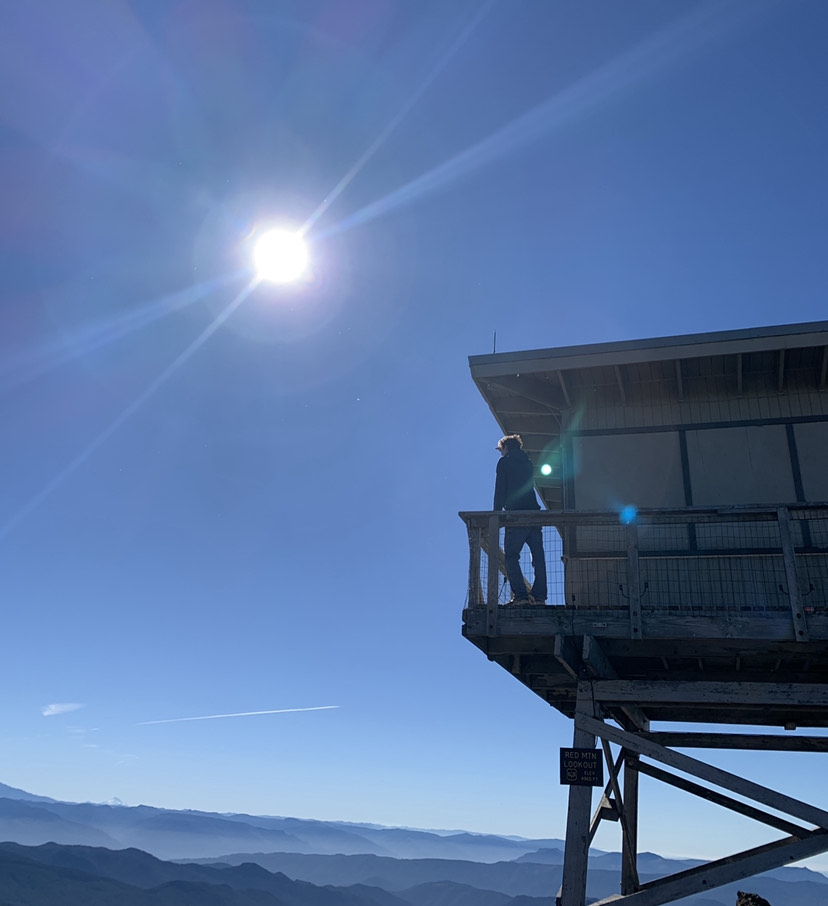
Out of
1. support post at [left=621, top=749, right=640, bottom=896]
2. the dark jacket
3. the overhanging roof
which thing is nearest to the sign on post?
support post at [left=621, top=749, right=640, bottom=896]

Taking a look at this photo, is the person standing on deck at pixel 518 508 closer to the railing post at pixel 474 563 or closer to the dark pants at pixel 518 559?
the dark pants at pixel 518 559

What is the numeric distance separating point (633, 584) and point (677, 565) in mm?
2049

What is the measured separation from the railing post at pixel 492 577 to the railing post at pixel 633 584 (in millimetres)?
1350

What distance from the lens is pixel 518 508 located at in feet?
30.9

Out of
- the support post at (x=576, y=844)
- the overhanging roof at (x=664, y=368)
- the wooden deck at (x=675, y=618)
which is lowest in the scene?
the support post at (x=576, y=844)

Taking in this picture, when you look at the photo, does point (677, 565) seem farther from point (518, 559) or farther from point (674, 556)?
point (518, 559)

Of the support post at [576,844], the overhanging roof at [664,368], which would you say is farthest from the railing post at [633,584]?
the overhanging roof at [664,368]

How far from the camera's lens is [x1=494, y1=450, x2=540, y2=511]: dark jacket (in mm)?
9367

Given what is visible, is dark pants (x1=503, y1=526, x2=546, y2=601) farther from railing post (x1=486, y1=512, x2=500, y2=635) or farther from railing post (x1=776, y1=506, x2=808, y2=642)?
railing post (x1=776, y1=506, x2=808, y2=642)

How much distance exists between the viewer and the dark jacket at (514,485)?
9.37 metres

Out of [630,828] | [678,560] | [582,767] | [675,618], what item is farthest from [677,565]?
[630,828]

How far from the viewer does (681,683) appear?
812cm

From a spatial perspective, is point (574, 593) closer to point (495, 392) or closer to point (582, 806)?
point (582, 806)

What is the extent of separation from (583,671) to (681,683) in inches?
39.5
